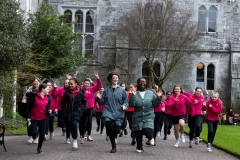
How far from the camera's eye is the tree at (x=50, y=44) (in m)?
22.3

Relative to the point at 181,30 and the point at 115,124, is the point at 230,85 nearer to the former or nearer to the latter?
the point at 181,30

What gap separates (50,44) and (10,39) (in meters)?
9.72

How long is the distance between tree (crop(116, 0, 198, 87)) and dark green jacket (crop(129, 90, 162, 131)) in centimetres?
1847

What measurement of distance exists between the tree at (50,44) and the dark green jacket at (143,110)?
35.9ft

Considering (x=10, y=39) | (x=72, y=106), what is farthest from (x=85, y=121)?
(x=10, y=39)

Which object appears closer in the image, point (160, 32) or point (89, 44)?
point (160, 32)

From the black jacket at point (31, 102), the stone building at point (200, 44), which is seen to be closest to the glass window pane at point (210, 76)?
the stone building at point (200, 44)

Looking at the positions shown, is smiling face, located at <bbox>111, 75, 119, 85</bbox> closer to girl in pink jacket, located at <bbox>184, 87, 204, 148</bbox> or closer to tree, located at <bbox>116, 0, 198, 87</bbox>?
girl in pink jacket, located at <bbox>184, 87, 204, 148</bbox>

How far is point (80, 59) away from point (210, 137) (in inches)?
520

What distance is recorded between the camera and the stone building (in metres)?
32.8

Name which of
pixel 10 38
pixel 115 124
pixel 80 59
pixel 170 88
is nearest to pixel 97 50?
pixel 170 88

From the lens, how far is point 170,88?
33250mm

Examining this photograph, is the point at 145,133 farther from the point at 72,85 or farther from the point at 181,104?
the point at 181,104

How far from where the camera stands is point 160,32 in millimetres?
30234
